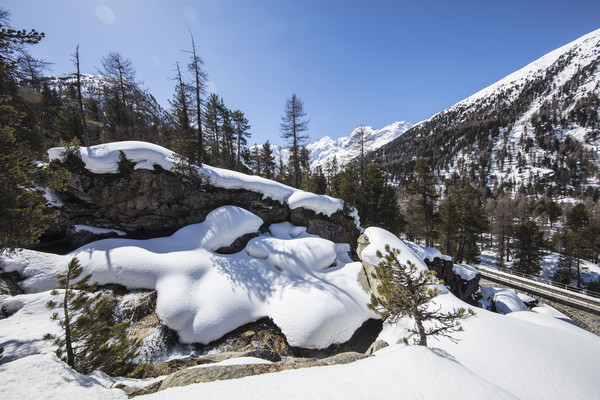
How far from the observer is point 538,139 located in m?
122

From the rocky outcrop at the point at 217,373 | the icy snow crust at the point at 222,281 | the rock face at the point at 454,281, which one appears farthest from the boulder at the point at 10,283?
the rock face at the point at 454,281

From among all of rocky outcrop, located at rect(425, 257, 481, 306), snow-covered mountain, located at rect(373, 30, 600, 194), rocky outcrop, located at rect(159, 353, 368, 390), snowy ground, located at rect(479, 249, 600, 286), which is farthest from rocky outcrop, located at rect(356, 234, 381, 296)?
snow-covered mountain, located at rect(373, 30, 600, 194)

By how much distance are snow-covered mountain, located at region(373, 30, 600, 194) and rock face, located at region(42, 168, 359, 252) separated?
117m

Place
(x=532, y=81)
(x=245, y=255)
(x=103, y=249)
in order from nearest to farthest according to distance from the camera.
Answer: (x=103, y=249)
(x=245, y=255)
(x=532, y=81)

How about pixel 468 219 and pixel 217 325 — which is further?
pixel 468 219

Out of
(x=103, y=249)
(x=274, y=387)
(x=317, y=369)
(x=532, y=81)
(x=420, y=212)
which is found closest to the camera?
(x=274, y=387)

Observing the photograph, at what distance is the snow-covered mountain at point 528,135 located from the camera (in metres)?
99.5

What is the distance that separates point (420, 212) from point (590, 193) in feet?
366

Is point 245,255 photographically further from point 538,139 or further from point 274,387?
point 538,139

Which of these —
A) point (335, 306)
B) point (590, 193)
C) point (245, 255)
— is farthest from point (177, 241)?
point (590, 193)

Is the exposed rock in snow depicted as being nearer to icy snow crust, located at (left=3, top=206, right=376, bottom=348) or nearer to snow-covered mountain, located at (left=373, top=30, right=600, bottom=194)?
icy snow crust, located at (left=3, top=206, right=376, bottom=348)

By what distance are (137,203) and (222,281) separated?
8.57 meters

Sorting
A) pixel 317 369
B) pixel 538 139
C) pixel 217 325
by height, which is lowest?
pixel 217 325

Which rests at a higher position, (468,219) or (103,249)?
(103,249)
